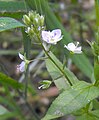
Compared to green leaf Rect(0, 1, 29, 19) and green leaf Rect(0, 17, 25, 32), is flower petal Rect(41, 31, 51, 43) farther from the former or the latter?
green leaf Rect(0, 1, 29, 19)

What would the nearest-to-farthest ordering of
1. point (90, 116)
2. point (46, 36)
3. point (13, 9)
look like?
point (46, 36), point (90, 116), point (13, 9)

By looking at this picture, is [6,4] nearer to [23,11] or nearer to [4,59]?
[23,11]

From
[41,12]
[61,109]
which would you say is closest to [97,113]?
[61,109]

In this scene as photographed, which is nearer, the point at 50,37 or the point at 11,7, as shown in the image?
the point at 50,37

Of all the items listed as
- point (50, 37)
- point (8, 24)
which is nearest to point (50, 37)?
point (50, 37)

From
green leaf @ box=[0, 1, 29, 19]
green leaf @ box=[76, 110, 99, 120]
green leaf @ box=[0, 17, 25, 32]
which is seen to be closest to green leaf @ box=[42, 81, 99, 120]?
green leaf @ box=[76, 110, 99, 120]

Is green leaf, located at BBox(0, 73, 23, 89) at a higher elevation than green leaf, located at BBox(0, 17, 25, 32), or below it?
below

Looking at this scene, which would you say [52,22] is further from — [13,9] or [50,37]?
[50,37]

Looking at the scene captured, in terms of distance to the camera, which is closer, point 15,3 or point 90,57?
point 15,3
